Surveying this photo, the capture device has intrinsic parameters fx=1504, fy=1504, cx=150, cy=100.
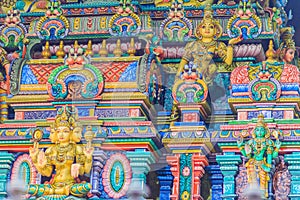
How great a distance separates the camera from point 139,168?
16.1 m

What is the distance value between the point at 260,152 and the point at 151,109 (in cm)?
142

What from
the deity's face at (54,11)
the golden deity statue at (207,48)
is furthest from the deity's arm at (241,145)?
the deity's face at (54,11)

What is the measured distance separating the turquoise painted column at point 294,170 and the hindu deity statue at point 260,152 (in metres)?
0.17

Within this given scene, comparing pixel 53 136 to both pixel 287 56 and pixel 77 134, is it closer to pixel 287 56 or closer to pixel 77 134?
pixel 77 134

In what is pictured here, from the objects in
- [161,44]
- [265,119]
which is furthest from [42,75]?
[265,119]

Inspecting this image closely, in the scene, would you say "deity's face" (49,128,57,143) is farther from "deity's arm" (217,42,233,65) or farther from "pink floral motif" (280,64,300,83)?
"pink floral motif" (280,64,300,83)

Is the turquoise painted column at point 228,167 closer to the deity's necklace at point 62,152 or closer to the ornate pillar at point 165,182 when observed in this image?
the ornate pillar at point 165,182

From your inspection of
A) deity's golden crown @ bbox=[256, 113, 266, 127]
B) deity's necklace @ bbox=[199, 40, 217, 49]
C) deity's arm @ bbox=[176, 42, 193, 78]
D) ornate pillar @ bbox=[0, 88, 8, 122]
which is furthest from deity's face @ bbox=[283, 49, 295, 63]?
ornate pillar @ bbox=[0, 88, 8, 122]

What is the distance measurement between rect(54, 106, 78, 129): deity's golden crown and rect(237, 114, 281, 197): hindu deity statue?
1.79 meters

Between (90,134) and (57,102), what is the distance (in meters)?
0.68

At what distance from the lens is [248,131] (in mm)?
16188

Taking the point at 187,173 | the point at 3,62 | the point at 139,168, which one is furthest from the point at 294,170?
the point at 3,62

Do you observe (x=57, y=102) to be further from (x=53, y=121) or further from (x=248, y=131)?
(x=248, y=131)

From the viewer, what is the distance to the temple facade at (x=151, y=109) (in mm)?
16109
